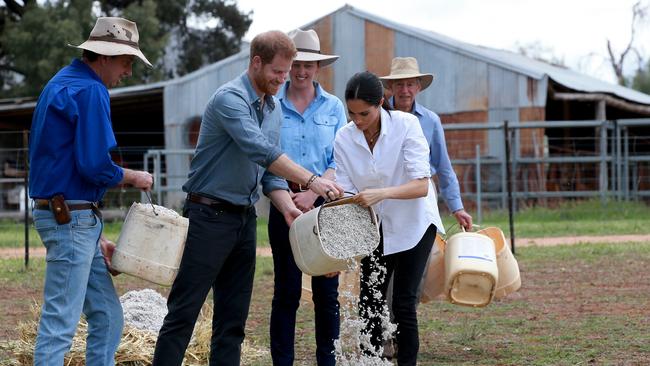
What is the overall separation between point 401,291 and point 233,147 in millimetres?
1395

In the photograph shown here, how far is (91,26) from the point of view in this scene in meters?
32.9

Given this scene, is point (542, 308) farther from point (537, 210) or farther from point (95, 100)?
point (537, 210)

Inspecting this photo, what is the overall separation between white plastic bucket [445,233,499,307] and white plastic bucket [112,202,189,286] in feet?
6.60

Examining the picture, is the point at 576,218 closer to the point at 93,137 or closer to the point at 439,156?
the point at 439,156

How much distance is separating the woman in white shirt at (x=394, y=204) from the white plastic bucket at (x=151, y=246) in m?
1.18

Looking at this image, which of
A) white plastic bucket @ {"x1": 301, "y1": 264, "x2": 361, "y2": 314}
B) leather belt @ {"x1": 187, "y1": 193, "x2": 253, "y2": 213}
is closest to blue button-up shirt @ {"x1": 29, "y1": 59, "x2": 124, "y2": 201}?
leather belt @ {"x1": 187, "y1": 193, "x2": 253, "y2": 213}

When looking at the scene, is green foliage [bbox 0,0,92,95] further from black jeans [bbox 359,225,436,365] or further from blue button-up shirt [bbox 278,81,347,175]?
black jeans [bbox 359,225,436,365]

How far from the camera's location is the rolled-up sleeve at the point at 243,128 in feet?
16.5

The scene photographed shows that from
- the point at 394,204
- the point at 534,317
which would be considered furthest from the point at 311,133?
the point at 534,317

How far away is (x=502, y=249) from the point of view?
6.98 meters

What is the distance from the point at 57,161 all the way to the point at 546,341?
3.82 metres

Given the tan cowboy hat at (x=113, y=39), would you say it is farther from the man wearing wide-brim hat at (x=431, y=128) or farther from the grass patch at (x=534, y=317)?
the grass patch at (x=534, y=317)

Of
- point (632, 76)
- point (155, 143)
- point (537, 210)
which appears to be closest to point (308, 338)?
point (537, 210)

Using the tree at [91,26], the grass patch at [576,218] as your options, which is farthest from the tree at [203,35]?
the grass patch at [576,218]
